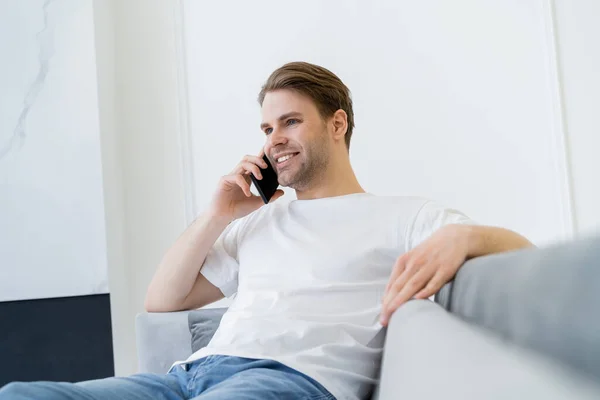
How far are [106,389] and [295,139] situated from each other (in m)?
0.86

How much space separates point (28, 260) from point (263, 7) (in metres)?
1.64

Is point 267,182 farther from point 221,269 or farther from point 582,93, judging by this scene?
point 582,93

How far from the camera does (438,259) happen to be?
996mm

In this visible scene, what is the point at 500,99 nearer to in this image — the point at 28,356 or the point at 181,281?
the point at 181,281

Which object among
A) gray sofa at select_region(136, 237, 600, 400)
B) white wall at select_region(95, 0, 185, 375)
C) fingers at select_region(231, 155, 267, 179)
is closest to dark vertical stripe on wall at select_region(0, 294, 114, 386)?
white wall at select_region(95, 0, 185, 375)

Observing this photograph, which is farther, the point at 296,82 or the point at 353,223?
the point at 296,82

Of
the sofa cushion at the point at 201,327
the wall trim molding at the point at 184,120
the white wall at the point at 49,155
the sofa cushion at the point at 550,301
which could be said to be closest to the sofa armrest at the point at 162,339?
the sofa cushion at the point at 201,327

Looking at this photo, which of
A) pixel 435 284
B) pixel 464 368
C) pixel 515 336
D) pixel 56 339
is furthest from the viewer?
pixel 56 339

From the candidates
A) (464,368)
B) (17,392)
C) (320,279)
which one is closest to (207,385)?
(320,279)

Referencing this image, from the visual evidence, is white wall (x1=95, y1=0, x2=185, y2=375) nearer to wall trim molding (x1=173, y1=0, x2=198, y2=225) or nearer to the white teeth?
wall trim molding (x1=173, y1=0, x2=198, y2=225)

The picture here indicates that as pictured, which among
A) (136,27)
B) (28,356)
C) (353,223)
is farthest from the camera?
(136,27)

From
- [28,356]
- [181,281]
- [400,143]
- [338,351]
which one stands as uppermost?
[400,143]

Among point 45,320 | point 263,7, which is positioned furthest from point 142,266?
point 263,7

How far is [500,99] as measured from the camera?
294cm
